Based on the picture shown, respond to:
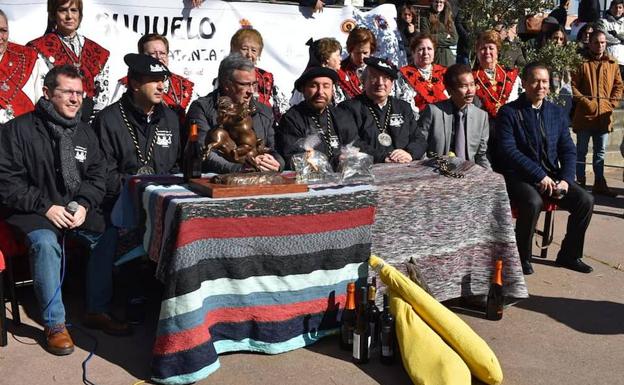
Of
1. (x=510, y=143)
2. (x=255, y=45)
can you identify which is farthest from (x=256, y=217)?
(x=510, y=143)

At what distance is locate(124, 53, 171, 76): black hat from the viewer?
4770mm

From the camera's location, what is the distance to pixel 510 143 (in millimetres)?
6031

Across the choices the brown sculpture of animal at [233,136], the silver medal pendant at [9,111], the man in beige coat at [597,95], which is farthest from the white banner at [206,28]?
the brown sculpture of animal at [233,136]

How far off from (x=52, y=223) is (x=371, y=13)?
4683 mm

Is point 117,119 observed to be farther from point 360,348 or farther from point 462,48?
point 462,48

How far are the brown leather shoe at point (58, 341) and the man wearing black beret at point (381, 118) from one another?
2.43 m

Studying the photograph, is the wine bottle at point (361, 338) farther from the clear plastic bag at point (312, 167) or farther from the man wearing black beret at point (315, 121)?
the man wearing black beret at point (315, 121)

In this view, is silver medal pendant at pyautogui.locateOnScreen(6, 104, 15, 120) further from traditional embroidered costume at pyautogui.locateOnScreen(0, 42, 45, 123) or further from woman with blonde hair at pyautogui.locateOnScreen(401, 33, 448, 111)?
woman with blonde hair at pyautogui.locateOnScreen(401, 33, 448, 111)

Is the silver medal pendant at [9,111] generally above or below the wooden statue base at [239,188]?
above

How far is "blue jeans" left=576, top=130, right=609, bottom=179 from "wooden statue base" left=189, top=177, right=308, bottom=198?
19.2 feet

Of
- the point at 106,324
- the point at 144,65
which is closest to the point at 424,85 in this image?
the point at 144,65

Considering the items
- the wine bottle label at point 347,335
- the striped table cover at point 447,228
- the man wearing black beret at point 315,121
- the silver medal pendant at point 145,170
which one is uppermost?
the man wearing black beret at point 315,121

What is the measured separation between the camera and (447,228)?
4.64 metres

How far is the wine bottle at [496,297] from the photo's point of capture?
15.5 ft
